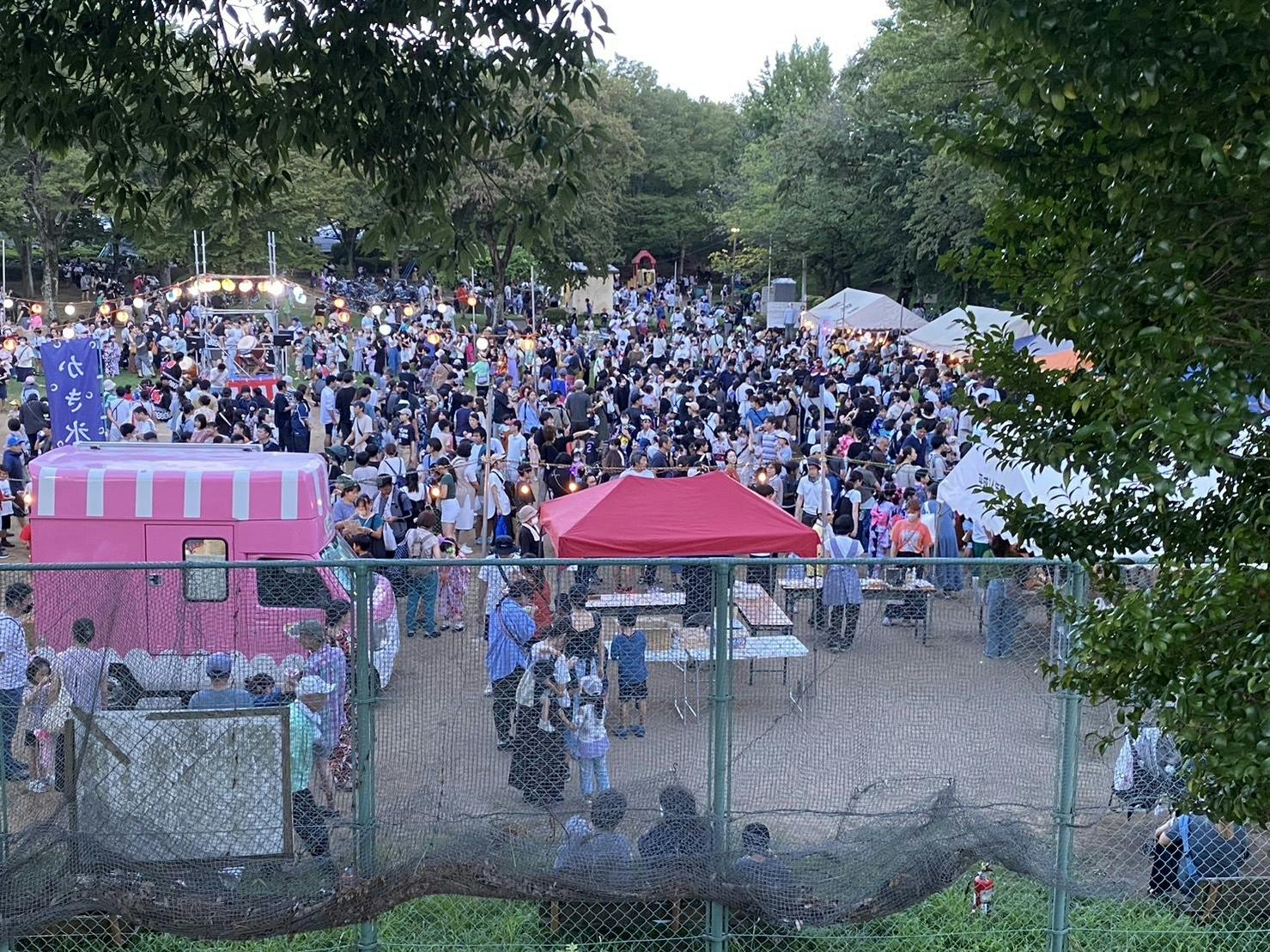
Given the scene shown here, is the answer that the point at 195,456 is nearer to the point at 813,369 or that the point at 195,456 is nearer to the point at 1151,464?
the point at 1151,464

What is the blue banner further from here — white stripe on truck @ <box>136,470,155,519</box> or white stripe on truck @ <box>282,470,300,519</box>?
white stripe on truck @ <box>282,470,300,519</box>

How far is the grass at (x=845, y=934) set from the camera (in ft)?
21.3

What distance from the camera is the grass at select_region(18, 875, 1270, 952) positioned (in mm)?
6496

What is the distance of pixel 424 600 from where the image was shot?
629cm

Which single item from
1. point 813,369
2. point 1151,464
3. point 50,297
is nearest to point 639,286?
point 50,297

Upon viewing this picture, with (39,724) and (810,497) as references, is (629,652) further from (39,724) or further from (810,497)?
(810,497)

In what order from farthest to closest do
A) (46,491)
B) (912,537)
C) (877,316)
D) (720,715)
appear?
1. (877,316)
2. (912,537)
3. (46,491)
4. (720,715)

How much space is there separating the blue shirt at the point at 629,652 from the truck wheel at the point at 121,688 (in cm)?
221

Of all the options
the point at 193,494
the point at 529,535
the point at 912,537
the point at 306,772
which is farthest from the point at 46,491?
the point at 912,537

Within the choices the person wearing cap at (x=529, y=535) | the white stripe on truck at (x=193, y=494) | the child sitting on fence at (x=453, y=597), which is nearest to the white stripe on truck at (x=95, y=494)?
the white stripe on truck at (x=193, y=494)

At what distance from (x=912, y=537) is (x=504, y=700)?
7.48m

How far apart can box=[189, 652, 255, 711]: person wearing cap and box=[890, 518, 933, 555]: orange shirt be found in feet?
26.7

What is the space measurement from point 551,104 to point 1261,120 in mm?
4085

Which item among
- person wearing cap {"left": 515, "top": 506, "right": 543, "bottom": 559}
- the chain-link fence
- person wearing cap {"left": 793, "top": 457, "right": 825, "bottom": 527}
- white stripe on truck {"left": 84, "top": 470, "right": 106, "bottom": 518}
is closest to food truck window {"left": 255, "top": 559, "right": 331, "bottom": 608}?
the chain-link fence
